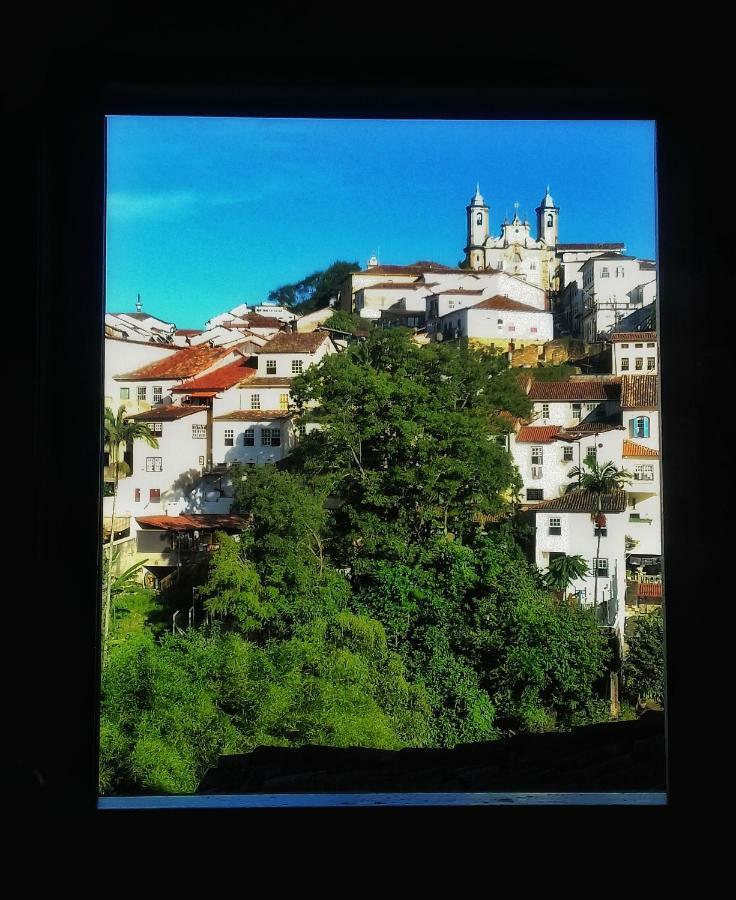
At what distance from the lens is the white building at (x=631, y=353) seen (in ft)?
27.6

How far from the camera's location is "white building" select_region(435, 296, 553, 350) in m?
8.81

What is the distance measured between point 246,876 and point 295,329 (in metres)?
8.78

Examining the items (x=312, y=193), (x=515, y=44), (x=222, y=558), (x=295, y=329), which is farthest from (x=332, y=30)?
(x=312, y=193)

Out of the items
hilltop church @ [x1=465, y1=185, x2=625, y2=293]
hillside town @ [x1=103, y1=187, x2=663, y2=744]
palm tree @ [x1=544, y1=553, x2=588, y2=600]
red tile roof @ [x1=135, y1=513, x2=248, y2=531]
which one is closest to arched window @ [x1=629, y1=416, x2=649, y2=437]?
hillside town @ [x1=103, y1=187, x2=663, y2=744]

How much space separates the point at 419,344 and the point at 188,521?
9.68 ft

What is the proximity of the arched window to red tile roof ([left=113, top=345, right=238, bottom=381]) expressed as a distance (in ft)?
13.9

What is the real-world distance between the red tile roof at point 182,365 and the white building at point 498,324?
93.8 inches

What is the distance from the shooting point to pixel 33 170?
504 millimetres

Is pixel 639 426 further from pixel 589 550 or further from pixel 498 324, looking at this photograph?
pixel 498 324

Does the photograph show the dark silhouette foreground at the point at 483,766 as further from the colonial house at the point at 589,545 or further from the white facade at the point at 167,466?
the white facade at the point at 167,466

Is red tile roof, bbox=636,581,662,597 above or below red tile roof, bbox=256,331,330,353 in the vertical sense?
below

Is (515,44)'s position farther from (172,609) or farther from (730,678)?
(172,609)

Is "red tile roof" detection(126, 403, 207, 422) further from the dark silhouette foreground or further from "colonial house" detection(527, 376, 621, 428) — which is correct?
the dark silhouette foreground

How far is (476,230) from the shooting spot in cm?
977
